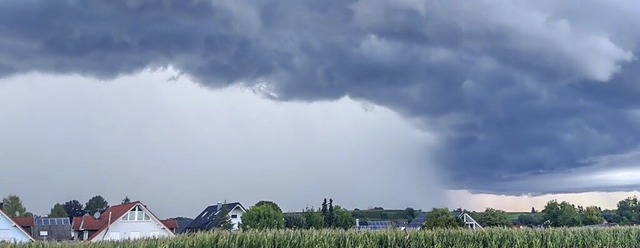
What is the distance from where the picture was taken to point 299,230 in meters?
13.5

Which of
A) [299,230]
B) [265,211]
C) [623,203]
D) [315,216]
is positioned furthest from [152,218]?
[623,203]

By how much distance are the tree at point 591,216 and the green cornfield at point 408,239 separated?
108 feet

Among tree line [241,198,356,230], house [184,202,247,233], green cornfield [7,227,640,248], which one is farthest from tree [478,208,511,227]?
green cornfield [7,227,640,248]

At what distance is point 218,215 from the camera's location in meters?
45.2

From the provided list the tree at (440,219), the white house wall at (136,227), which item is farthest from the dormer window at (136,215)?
the tree at (440,219)

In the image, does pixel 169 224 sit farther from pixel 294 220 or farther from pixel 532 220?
pixel 532 220

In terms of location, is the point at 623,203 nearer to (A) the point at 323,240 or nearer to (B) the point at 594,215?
(B) the point at 594,215

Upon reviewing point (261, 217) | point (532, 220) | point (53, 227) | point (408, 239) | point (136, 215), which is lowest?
point (408, 239)

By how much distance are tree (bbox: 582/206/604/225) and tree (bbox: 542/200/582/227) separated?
1.53 metres

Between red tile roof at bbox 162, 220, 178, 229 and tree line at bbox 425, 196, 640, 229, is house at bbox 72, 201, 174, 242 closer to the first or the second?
red tile roof at bbox 162, 220, 178, 229

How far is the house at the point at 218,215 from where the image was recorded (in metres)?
44.2

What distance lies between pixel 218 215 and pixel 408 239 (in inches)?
1280

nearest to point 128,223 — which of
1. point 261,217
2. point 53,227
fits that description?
point 53,227

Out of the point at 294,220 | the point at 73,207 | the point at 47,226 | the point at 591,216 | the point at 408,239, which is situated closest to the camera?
the point at 408,239
